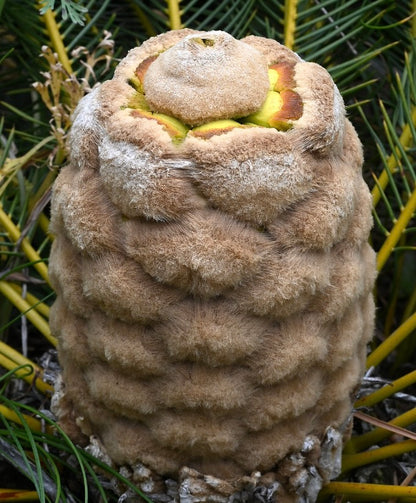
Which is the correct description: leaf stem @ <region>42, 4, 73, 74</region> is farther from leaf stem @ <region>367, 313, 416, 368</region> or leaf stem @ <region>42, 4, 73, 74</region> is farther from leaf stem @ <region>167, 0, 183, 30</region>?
leaf stem @ <region>367, 313, 416, 368</region>

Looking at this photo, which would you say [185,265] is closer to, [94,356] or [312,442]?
[94,356]

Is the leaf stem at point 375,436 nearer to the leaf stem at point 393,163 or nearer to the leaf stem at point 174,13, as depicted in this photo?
the leaf stem at point 393,163

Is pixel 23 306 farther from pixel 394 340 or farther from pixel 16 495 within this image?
pixel 394 340

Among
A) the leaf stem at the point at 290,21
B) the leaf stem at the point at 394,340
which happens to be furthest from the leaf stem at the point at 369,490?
the leaf stem at the point at 290,21

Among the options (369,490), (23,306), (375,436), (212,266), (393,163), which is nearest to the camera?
(212,266)

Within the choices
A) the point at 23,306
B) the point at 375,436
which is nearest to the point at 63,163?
the point at 23,306

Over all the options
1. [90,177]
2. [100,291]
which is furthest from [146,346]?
[90,177]

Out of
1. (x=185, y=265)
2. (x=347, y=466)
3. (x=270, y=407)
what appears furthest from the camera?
(x=347, y=466)

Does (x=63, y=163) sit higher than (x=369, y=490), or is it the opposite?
(x=63, y=163)
